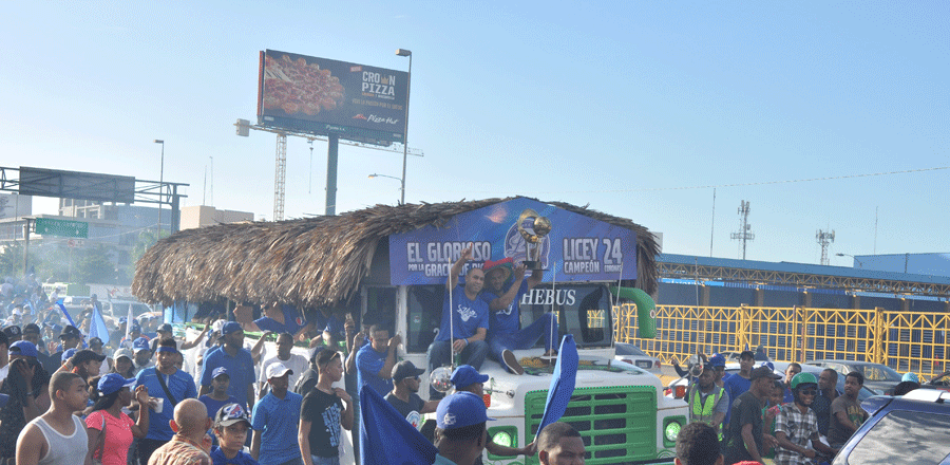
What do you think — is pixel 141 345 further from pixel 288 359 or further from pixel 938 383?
pixel 938 383

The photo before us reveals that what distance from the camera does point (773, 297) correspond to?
49.0 meters

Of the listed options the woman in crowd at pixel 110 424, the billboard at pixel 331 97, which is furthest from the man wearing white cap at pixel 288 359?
the billboard at pixel 331 97

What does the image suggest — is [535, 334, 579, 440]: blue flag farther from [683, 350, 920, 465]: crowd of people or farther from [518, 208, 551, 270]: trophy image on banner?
[518, 208, 551, 270]: trophy image on banner

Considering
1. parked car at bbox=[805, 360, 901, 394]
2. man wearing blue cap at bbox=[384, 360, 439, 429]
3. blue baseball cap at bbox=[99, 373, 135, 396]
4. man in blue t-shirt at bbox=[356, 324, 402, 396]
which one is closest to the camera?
blue baseball cap at bbox=[99, 373, 135, 396]

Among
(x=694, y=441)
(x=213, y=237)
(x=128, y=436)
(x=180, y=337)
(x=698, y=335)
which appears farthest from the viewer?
(x=698, y=335)

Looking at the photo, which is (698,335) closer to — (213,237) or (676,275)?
(676,275)

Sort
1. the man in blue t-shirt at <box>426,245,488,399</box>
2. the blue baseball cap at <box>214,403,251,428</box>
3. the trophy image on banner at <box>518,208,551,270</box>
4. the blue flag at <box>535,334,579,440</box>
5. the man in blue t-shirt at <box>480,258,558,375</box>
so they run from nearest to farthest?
1. the blue baseball cap at <box>214,403,251,428</box>
2. the blue flag at <box>535,334,579,440</box>
3. the man in blue t-shirt at <box>426,245,488,399</box>
4. the man in blue t-shirt at <box>480,258,558,375</box>
5. the trophy image on banner at <box>518,208,551,270</box>

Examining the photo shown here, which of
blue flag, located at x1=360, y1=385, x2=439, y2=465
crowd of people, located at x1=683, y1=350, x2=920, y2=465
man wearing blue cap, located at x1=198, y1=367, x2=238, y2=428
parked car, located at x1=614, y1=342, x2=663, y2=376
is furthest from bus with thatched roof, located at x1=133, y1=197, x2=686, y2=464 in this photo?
parked car, located at x1=614, y1=342, x2=663, y2=376

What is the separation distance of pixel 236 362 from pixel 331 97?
5075 cm

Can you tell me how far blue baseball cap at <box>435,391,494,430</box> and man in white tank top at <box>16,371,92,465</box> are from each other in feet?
8.39

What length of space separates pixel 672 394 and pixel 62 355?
270 inches

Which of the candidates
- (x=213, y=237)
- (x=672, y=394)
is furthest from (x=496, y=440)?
(x=213, y=237)

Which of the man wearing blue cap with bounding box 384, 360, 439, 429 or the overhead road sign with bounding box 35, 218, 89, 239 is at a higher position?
the overhead road sign with bounding box 35, 218, 89, 239

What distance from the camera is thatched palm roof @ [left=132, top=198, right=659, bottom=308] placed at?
8352mm
